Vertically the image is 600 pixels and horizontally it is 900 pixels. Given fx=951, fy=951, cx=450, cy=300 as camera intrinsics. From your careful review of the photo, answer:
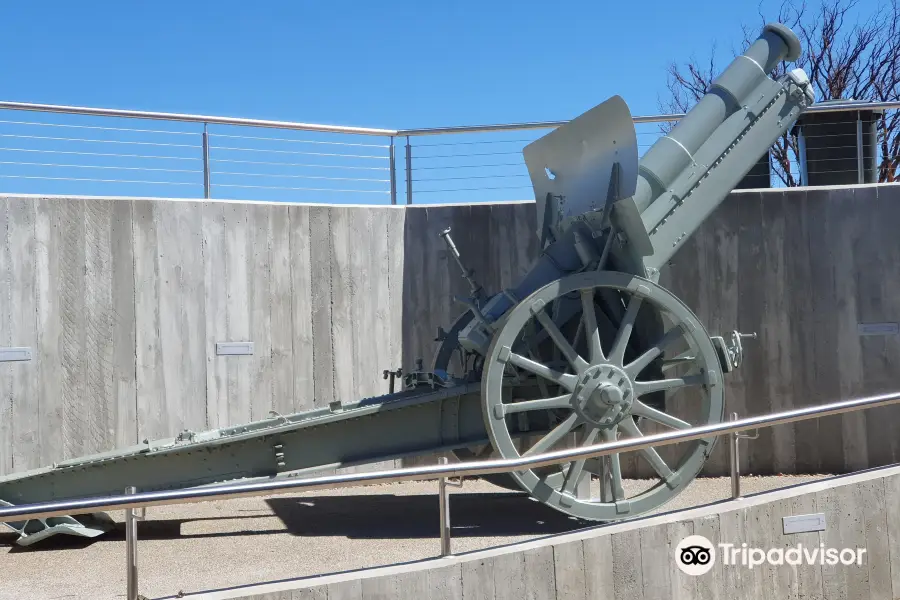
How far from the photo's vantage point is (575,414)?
6.28 m

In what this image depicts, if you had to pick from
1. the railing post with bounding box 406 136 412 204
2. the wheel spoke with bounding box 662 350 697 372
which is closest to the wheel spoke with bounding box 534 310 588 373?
the wheel spoke with bounding box 662 350 697 372

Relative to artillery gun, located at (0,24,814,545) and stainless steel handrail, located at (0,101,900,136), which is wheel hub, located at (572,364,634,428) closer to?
artillery gun, located at (0,24,814,545)

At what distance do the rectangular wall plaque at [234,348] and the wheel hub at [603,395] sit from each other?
3.44 m

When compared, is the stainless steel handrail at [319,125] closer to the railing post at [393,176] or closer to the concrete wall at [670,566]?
the railing post at [393,176]

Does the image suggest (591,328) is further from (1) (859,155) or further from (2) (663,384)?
(1) (859,155)

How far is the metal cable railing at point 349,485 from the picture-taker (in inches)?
157

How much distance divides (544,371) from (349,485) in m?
2.06

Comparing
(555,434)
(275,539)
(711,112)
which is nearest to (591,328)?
(555,434)

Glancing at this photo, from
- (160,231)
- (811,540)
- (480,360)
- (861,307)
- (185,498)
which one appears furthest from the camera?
(861,307)

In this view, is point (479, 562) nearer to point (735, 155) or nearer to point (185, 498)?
point (185, 498)

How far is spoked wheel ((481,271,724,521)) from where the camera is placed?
6.20m

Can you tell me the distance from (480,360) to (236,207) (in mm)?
2961

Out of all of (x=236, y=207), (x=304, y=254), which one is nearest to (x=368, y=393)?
(x=304, y=254)

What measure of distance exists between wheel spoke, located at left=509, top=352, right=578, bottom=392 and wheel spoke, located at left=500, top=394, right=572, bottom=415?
0.09m
